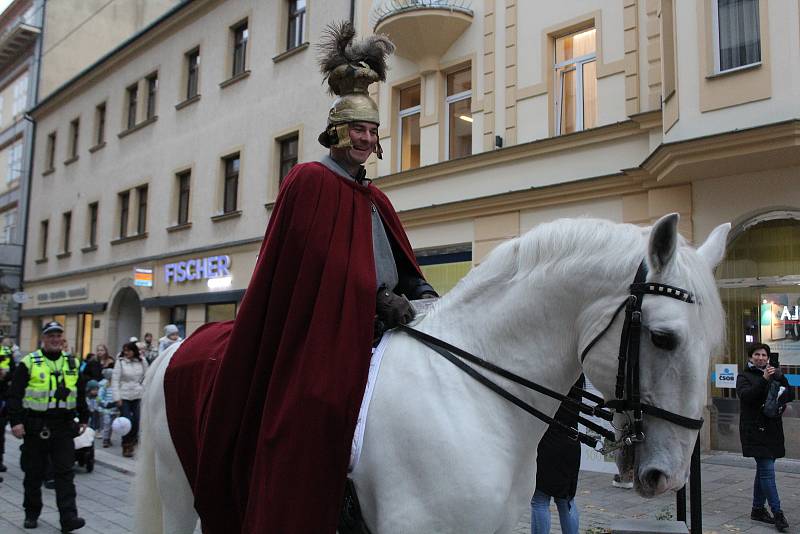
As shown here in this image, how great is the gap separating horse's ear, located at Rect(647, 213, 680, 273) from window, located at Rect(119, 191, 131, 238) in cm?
2470

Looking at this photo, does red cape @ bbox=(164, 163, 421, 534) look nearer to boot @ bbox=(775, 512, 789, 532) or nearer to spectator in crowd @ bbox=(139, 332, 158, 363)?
boot @ bbox=(775, 512, 789, 532)

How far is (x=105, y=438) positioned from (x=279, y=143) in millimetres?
9008

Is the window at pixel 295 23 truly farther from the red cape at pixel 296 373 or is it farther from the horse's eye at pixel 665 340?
the horse's eye at pixel 665 340

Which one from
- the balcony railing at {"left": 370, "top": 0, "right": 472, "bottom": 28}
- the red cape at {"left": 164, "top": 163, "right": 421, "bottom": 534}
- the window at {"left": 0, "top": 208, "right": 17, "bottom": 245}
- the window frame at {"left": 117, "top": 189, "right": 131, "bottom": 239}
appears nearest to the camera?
the red cape at {"left": 164, "top": 163, "right": 421, "bottom": 534}

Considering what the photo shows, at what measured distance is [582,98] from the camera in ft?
40.3

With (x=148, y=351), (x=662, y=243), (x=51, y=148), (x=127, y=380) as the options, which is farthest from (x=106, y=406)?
(x=51, y=148)

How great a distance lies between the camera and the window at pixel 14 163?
32.5 metres

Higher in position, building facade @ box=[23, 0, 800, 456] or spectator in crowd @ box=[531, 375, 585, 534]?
building facade @ box=[23, 0, 800, 456]

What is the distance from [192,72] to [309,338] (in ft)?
71.8

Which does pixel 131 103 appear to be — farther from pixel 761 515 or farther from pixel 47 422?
pixel 761 515

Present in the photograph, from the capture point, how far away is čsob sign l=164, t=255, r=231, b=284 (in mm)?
19188

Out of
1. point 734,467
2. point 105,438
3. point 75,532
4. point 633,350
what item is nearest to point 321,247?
point 633,350

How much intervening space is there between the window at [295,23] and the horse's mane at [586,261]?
1692cm

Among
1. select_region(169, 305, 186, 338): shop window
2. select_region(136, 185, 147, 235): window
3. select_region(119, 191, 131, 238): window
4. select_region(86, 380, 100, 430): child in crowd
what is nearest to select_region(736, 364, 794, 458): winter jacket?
select_region(86, 380, 100, 430): child in crowd
